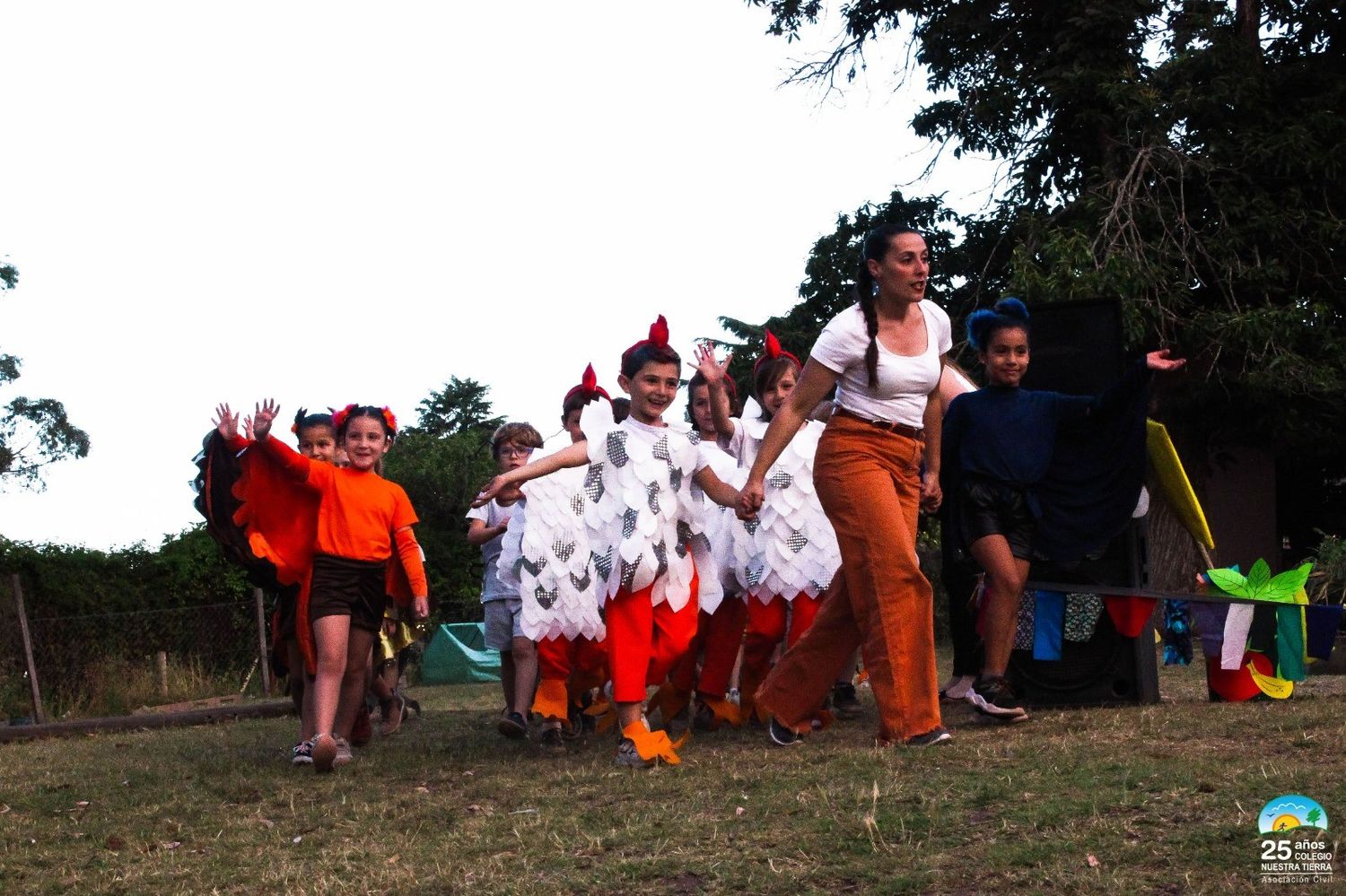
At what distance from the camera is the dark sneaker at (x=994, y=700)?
6.66m

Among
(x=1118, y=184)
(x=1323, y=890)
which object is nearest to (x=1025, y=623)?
(x=1323, y=890)

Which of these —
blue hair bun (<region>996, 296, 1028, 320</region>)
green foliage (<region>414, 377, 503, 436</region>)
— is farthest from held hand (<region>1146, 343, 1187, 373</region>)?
green foliage (<region>414, 377, 503, 436</region>)

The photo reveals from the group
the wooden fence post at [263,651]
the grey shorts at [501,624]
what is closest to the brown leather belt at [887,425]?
the grey shorts at [501,624]

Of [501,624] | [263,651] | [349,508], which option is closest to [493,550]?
[501,624]

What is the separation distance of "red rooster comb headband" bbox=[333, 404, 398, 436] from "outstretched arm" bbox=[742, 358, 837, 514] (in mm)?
2079

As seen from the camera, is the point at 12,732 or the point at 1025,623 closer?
the point at 1025,623

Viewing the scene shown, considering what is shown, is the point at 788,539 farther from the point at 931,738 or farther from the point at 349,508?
the point at 349,508

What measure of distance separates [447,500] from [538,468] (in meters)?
25.1

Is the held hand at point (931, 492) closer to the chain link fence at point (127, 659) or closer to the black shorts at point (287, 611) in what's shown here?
the black shorts at point (287, 611)

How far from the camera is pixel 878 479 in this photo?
20.2 feet

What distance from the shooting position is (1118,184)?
17672mm

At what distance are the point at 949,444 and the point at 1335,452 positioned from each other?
46.0ft

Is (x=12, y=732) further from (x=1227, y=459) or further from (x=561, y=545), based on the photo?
(x=1227, y=459)

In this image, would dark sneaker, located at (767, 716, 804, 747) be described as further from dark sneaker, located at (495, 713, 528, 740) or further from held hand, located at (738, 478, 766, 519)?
dark sneaker, located at (495, 713, 528, 740)
